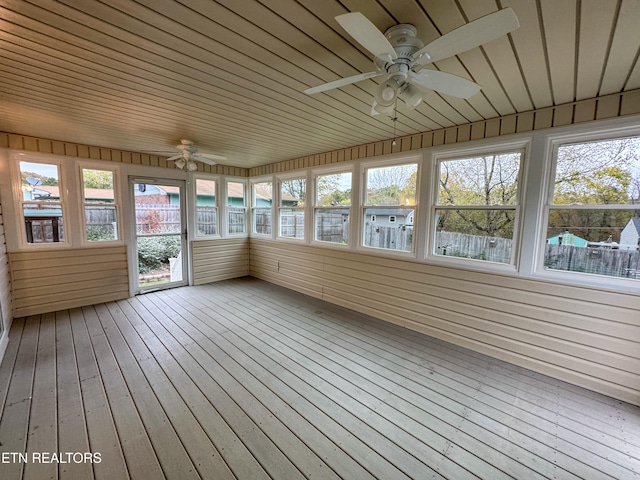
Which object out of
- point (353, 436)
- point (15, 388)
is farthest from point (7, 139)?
point (353, 436)

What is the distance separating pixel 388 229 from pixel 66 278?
16.2 ft

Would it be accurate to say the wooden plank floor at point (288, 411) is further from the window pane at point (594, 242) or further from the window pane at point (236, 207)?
the window pane at point (236, 207)

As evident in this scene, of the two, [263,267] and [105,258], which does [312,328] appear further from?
[105,258]

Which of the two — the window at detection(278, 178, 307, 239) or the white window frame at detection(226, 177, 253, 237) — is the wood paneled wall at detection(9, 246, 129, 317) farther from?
the window at detection(278, 178, 307, 239)

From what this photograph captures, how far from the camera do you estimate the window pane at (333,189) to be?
430 centimetres

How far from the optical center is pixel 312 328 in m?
3.51

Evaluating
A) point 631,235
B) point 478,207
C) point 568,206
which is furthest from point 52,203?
point 631,235

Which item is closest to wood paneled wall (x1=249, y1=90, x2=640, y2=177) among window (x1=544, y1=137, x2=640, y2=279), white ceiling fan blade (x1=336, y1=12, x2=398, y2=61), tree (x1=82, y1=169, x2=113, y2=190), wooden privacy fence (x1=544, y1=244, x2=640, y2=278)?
window (x1=544, y1=137, x2=640, y2=279)

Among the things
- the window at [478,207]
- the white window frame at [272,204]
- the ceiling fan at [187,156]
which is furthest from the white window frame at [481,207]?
the white window frame at [272,204]

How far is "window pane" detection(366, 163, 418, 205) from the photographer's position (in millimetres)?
3559

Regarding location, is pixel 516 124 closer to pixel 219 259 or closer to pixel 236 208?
pixel 236 208

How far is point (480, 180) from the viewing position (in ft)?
9.93

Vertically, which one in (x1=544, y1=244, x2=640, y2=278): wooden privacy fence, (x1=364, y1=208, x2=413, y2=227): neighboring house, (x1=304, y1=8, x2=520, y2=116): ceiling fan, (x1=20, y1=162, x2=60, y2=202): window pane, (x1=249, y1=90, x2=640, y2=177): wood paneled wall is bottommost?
(x1=544, y1=244, x2=640, y2=278): wooden privacy fence

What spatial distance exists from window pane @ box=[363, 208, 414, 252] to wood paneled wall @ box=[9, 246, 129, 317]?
4.17m
